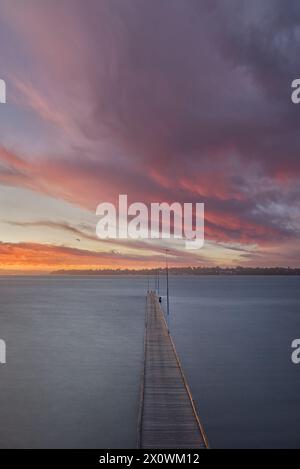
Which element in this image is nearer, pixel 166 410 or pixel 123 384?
pixel 166 410

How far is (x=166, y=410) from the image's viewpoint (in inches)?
866

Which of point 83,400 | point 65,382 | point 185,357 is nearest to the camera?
point 83,400

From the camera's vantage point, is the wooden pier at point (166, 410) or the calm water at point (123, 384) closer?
the wooden pier at point (166, 410)

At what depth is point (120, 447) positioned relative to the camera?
22672 mm

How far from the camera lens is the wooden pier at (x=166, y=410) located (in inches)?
741

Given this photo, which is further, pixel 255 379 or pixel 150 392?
pixel 255 379

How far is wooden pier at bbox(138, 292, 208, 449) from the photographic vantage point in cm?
1881

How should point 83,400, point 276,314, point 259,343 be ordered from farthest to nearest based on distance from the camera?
point 276,314 → point 259,343 → point 83,400

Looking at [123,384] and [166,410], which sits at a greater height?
[166,410]

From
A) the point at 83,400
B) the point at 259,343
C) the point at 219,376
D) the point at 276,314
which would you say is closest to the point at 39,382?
the point at 83,400

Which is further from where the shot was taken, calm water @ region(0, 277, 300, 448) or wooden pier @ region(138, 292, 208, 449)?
calm water @ region(0, 277, 300, 448)

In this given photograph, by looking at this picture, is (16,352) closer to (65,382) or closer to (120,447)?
(65,382)
